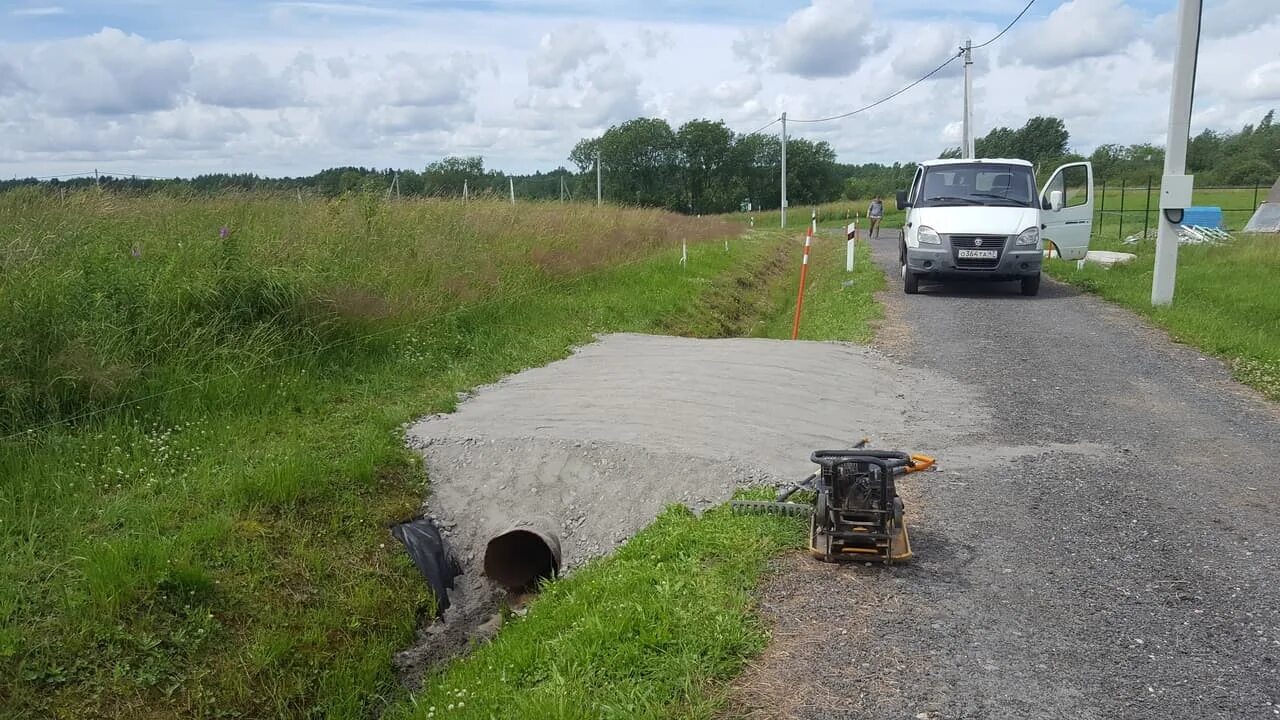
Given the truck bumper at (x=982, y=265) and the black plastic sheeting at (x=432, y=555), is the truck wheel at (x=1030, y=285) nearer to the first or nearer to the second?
the truck bumper at (x=982, y=265)

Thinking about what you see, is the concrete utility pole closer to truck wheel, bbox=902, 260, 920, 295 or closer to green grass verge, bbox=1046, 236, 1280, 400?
green grass verge, bbox=1046, 236, 1280, 400

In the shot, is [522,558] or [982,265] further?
[982,265]

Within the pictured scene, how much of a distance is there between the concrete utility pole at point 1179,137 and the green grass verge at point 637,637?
32.9ft

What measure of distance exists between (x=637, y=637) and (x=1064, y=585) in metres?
2.14

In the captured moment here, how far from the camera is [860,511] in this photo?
4.66m

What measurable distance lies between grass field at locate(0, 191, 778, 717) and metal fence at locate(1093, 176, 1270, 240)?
1068 inches

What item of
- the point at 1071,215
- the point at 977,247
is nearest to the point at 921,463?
the point at 977,247

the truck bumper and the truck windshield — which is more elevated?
the truck windshield

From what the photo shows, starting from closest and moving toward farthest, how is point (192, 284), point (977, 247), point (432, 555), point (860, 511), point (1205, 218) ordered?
point (860, 511), point (432, 555), point (192, 284), point (977, 247), point (1205, 218)

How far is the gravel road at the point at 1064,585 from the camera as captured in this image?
140 inches

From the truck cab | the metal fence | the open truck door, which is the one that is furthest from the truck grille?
the metal fence

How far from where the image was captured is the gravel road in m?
3.56

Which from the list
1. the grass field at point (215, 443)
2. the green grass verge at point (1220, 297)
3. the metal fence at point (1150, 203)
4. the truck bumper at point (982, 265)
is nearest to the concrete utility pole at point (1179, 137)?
the green grass verge at point (1220, 297)

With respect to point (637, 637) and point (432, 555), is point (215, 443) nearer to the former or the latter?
point (432, 555)
